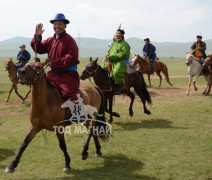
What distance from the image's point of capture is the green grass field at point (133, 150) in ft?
20.3

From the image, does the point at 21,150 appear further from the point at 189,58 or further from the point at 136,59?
the point at 136,59

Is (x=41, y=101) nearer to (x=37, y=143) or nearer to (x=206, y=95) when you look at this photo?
(x=37, y=143)

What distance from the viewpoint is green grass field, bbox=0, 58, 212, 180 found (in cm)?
618

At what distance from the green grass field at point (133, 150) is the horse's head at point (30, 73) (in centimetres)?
163

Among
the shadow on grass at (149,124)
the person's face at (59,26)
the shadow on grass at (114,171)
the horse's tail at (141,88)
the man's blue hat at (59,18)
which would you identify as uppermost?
the man's blue hat at (59,18)

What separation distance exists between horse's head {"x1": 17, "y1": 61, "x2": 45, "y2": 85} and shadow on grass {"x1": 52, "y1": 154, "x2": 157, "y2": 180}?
1903 millimetres

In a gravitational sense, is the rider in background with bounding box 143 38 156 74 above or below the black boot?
above

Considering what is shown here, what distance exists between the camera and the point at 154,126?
10.1 metres

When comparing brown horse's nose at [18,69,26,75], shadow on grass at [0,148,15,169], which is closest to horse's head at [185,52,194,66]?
shadow on grass at [0,148,15,169]

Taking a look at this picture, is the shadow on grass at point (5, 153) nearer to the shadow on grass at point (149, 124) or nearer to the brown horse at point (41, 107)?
the brown horse at point (41, 107)

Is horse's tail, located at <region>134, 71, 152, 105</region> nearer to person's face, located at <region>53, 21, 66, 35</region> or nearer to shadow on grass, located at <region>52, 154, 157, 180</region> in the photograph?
shadow on grass, located at <region>52, 154, 157, 180</region>

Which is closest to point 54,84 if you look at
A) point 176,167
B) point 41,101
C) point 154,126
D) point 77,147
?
point 41,101

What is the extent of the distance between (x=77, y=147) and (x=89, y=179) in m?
2.04

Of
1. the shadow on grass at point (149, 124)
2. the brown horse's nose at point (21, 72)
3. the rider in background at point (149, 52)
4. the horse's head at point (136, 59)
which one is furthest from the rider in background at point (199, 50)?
the brown horse's nose at point (21, 72)
